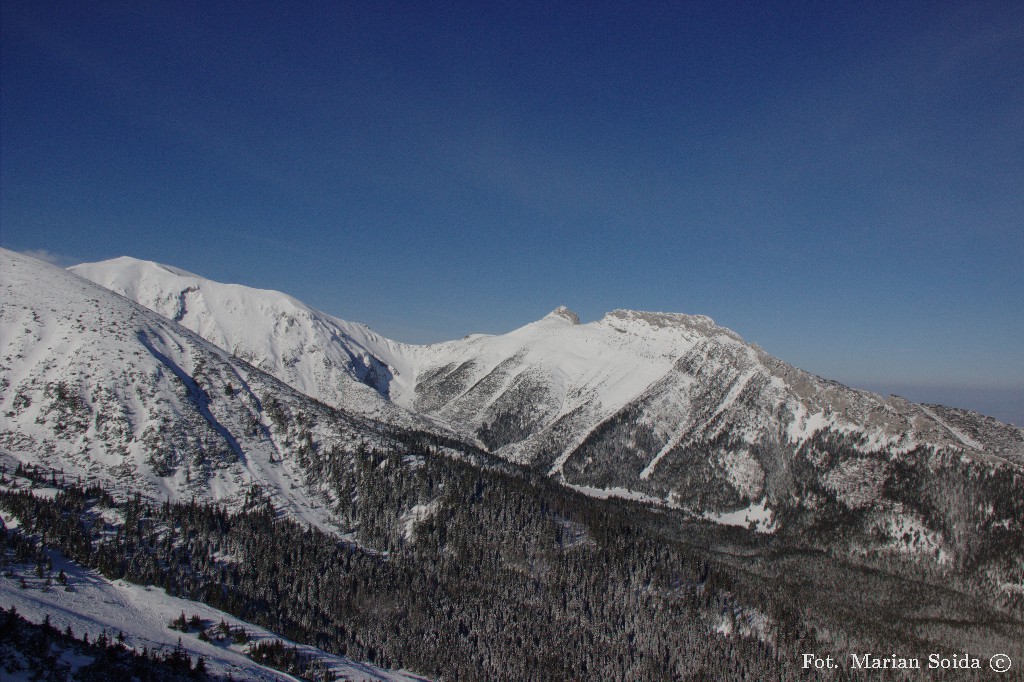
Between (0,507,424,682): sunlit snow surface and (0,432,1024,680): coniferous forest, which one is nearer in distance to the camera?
(0,507,424,682): sunlit snow surface

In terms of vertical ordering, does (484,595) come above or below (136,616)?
below

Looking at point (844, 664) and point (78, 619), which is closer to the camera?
point (78, 619)

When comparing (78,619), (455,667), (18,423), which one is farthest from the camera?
(18,423)

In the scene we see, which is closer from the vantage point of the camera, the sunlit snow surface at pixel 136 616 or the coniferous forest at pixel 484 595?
the sunlit snow surface at pixel 136 616

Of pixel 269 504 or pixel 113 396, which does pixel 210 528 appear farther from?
pixel 113 396

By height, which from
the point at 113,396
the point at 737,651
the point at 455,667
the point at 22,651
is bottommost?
the point at 455,667

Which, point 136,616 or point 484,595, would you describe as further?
point 484,595

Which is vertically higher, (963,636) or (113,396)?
(113,396)

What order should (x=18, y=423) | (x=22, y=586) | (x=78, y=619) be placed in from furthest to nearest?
(x=18, y=423), (x=22, y=586), (x=78, y=619)

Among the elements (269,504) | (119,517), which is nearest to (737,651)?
(269,504)

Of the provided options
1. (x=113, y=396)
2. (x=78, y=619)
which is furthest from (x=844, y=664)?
(x=113, y=396)
